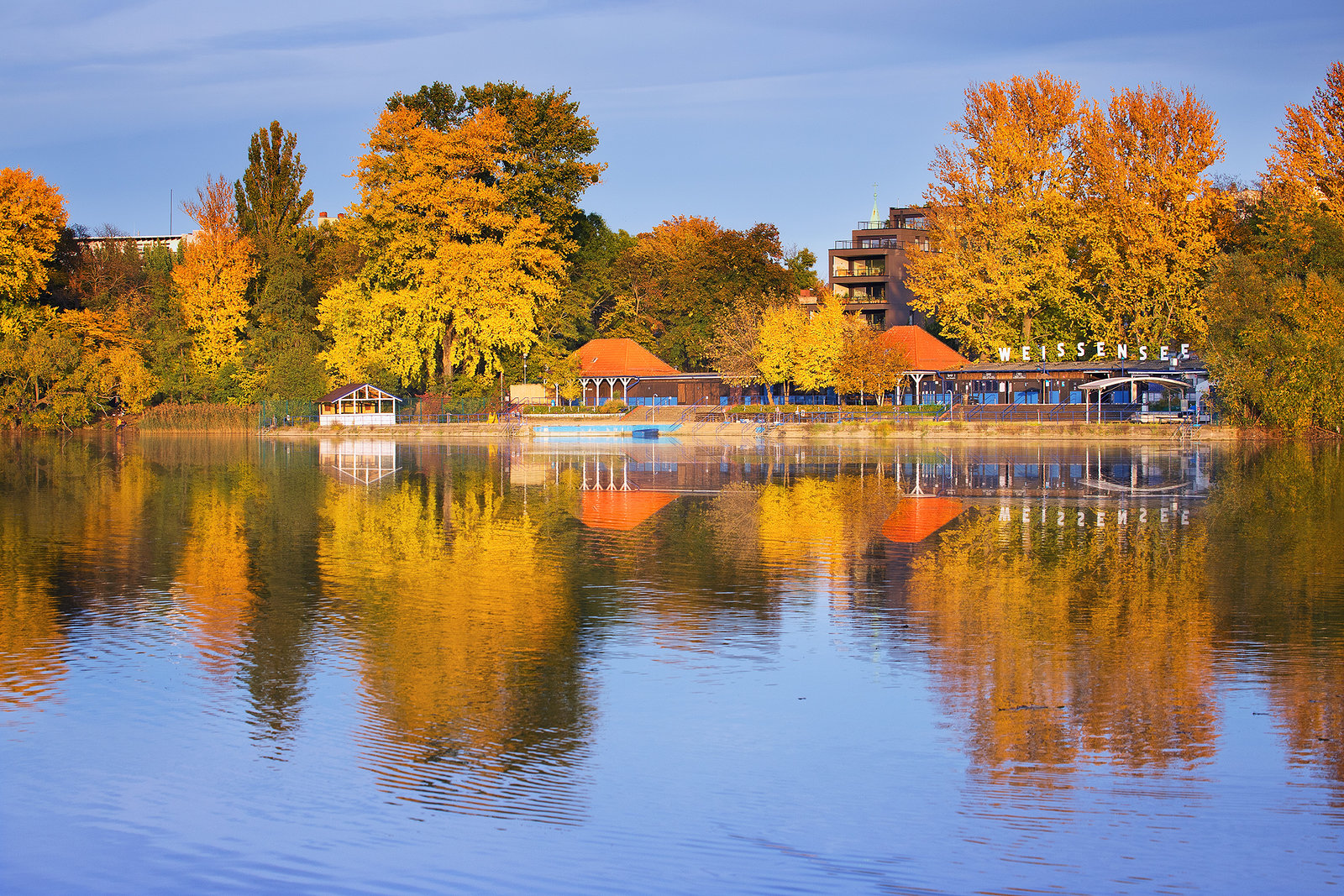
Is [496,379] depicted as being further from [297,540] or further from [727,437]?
[297,540]

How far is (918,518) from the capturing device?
67.5 feet

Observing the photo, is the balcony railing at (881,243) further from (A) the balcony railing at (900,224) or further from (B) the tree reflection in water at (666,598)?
(B) the tree reflection in water at (666,598)

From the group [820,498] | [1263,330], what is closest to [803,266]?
[1263,330]

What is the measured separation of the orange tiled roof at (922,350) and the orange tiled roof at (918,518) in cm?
3550

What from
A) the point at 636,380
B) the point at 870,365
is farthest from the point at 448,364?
the point at 870,365

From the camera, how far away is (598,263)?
7425 centimetres

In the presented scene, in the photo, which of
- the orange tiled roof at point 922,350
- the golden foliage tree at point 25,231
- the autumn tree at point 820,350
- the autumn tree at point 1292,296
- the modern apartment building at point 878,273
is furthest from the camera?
the modern apartment building at point 878,273

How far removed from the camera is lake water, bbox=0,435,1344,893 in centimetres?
597

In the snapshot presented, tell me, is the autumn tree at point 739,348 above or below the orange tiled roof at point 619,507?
above

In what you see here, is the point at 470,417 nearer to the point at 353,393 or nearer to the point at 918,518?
the point at 353,393

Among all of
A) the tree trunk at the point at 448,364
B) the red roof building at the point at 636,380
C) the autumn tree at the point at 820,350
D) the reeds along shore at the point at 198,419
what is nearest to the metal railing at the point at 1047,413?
the autumn tree at the point at 820,350

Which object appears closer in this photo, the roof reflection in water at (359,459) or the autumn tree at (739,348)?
the roof reflection in water at (359,459)

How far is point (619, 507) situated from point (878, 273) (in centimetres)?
6321

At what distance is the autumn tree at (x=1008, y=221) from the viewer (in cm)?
5853
